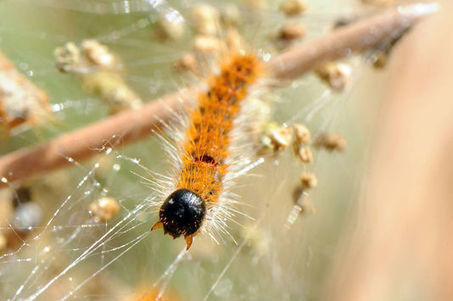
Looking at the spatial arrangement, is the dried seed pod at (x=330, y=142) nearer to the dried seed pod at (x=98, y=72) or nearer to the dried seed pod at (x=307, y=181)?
the dried seed pod at (x=307, y=181)

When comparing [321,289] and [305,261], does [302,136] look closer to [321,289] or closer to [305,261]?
[305,261]

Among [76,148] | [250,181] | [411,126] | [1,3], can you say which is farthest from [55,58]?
[411,126]

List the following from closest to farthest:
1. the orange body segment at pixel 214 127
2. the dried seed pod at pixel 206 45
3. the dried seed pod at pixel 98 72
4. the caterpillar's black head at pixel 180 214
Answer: the caterpillar's black head at pixel 180 214
the orange body segment at pixel 214 127
the dried seed pod at pixel 98 72
the dried seed pod at pixel 206 45

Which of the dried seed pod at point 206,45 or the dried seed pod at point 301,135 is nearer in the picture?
the dried seed pod at point 301,135

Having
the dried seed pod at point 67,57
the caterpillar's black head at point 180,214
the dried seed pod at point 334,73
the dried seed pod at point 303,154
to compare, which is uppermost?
the dried seed pod at point 334,73

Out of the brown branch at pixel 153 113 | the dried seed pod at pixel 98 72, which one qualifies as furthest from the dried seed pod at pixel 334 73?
the dried seed pod at pixel 98 72

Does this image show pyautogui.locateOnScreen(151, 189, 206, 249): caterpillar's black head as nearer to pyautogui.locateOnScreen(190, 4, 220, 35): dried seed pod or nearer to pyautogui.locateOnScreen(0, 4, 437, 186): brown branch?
pyautogui.locateOnScreen(0, 4, 437, 186): brown branch
